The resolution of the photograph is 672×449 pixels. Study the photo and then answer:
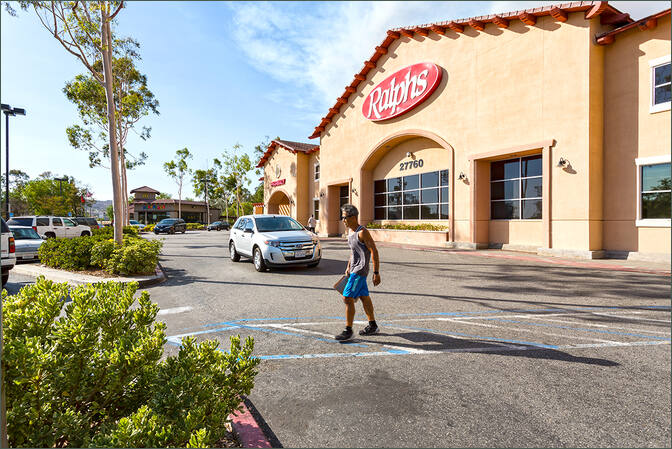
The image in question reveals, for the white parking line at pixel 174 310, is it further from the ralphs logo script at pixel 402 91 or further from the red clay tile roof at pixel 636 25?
the ralphs logo script at pixel 402 91

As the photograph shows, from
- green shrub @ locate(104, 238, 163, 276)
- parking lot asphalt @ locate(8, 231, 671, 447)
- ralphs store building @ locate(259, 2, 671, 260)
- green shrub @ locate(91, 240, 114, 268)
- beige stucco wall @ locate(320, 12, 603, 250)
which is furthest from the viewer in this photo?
beige stucco wall @ locate(320, 12, 603, 250)

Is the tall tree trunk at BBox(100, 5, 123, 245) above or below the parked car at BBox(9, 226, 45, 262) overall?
above

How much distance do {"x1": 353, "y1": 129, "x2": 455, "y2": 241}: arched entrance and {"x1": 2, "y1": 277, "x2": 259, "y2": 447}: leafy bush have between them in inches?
634

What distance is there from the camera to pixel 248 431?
2883 mm

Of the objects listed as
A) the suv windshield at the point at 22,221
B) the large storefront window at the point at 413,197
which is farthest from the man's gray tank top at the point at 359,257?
the suv windshield at the point at 22,221

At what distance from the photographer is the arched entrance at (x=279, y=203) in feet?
111

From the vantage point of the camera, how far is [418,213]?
66.2 feet

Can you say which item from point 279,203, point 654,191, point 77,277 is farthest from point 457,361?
point 279,203

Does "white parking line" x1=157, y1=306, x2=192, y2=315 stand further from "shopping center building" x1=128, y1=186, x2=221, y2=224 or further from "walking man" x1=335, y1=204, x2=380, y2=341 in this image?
"shopping center building" x1=128, y1=186, x2=221, y2=224

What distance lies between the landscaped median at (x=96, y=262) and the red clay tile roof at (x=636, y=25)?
53.8ft

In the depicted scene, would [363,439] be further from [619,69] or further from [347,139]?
[347,139]

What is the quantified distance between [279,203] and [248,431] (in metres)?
33.3

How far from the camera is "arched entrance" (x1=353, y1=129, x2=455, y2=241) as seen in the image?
57.2ft

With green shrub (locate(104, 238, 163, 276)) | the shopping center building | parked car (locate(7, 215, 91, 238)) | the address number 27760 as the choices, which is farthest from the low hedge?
the shopping center building
